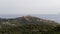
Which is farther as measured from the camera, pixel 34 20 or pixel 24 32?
pixel 34 20

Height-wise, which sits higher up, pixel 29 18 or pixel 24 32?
pixel 29 18

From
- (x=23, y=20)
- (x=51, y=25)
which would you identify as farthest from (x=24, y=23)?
(x=51, y=25)

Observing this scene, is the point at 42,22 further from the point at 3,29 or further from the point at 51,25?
the point at 3,29

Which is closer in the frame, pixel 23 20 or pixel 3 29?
pixel 3 29

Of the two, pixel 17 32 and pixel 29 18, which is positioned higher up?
pixel 29 18

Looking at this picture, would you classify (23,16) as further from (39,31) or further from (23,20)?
(39,31)

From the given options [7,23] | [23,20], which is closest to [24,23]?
[23,20]
